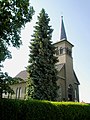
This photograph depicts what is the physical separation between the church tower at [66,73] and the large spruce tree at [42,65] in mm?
12407

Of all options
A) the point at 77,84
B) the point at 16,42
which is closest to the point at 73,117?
the point at 16,42

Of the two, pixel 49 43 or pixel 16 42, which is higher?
pixel 49 43

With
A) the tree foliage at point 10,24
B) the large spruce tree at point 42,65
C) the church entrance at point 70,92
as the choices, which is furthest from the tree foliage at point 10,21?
the church entrance at point 70,92

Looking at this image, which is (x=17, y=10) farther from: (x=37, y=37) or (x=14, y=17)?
(x=37, y=37)

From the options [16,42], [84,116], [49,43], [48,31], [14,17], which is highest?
[48,31]

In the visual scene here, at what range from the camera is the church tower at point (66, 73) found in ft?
118

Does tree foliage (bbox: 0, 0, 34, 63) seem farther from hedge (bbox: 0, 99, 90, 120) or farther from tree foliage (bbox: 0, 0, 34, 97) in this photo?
hedge (bbox: 0, 99, 90, 120)

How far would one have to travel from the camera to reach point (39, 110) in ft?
42.2

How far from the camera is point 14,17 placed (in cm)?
887

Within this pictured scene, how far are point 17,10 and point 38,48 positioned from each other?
15.2 m

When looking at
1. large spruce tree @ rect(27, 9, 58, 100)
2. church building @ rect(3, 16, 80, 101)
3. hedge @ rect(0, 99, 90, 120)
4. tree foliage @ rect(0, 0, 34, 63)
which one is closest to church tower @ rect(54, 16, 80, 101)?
church building @ rect(3, 16, 80, 101)

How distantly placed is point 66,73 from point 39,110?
2524 cm

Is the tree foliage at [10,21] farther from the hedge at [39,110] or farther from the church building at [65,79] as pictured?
the church building at [65,79]

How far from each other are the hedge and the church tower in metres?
18.6
